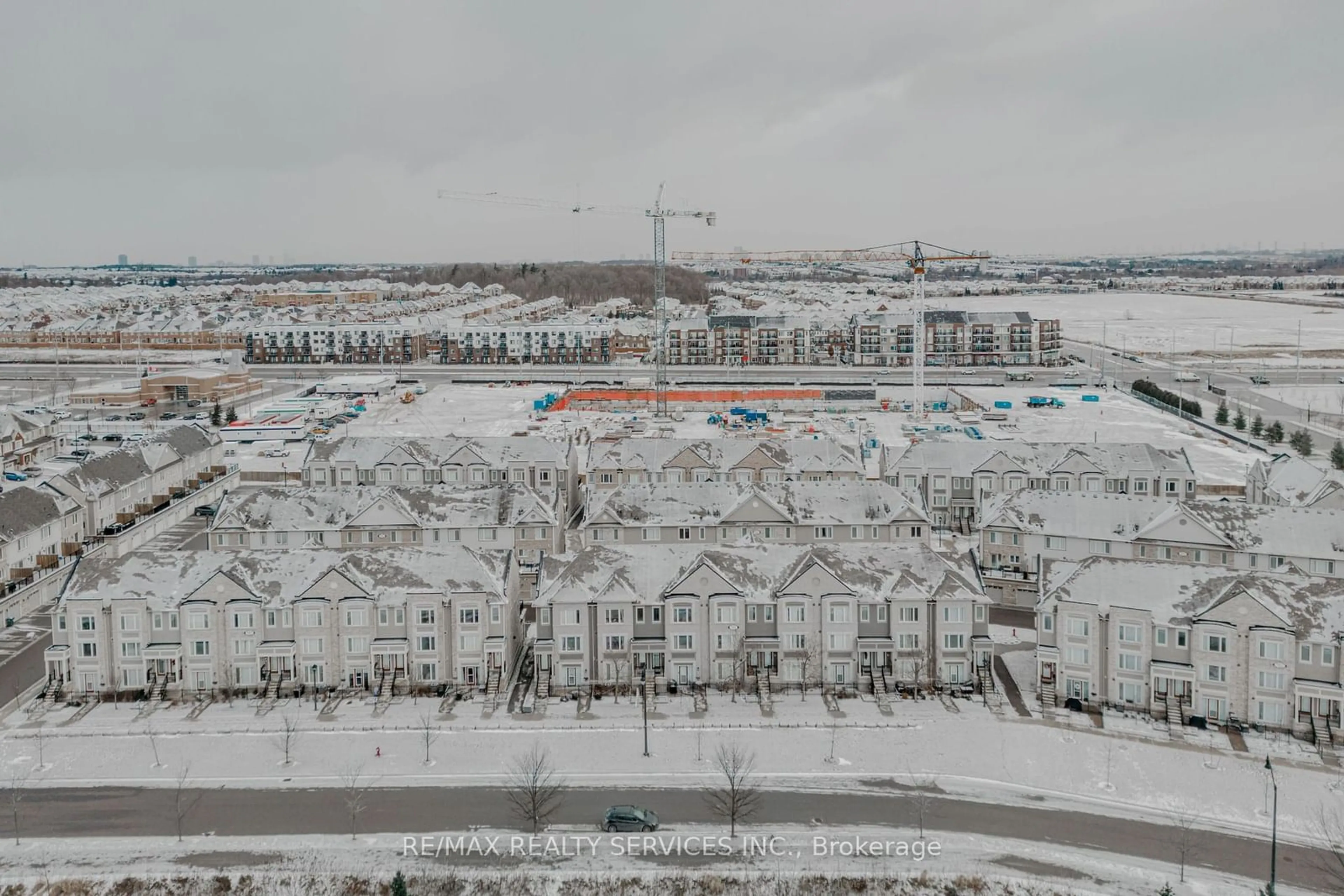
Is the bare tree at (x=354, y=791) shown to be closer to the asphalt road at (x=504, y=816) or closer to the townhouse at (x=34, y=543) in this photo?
the asphalt road at (x=504, y=816)

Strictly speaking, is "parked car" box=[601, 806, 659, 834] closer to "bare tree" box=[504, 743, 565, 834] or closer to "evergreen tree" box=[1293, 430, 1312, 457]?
"bare tree" box=[504, 743, 565, 834]

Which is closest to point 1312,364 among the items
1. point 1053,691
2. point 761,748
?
point 1053,691

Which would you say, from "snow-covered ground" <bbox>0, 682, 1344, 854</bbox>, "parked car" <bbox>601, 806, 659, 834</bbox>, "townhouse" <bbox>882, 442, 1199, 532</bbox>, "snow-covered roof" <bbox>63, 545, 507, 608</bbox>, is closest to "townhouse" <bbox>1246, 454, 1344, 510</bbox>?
"townhouse" <bbox>882, 442, 1199, 532</bbox>

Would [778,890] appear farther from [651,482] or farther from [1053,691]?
[651,482]

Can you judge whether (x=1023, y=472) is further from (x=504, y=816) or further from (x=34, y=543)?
(x=34, y=543)

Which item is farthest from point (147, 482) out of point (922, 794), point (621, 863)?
point (922, 794)

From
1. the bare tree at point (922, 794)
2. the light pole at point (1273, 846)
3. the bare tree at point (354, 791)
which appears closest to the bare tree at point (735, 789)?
the bare tree at point (922, 794)
